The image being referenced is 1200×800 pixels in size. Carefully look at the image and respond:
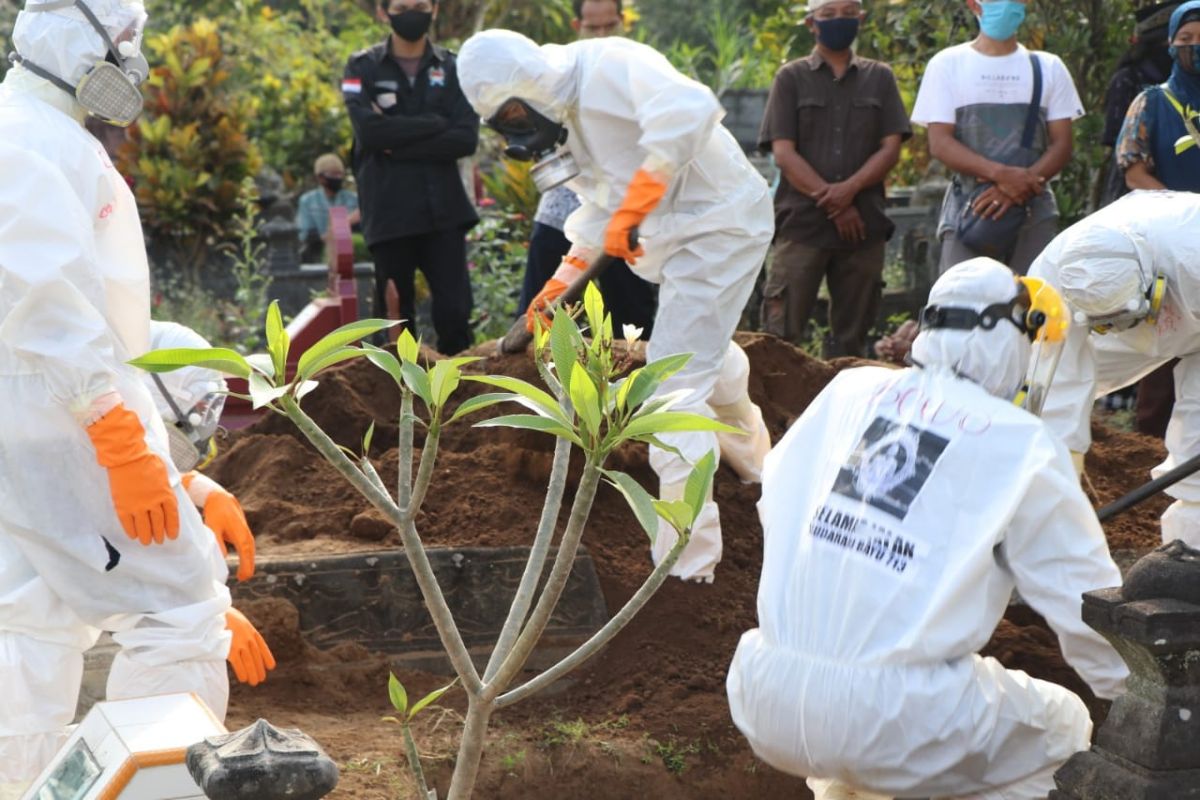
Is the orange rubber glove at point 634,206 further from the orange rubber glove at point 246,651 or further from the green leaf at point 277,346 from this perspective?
the green leaf at point 277,346

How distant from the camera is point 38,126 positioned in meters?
3.84

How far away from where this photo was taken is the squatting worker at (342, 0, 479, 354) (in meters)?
7.42

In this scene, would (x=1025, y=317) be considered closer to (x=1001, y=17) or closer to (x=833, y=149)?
(x=1001, y=17)

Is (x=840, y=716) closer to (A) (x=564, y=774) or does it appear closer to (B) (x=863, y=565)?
(B) (x=863, y=565)

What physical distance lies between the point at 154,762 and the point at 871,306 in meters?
5.63

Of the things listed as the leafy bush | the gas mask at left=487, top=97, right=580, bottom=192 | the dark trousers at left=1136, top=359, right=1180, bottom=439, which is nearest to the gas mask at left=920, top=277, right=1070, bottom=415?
the gas mask at left=487, top=97, right=580, bottom=192

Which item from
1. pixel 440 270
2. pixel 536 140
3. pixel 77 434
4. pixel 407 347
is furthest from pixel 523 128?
pixel 407 347

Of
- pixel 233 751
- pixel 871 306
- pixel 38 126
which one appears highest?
pixel 38 126

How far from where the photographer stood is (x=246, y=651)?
4.31 m

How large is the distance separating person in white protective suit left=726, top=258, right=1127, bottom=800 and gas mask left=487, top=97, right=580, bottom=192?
218cm

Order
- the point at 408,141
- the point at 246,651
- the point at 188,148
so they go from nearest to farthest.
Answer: the point at 246,651 < the point at 408,141 < the point at 188,148

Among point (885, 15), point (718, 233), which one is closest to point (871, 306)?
point (718, 233)

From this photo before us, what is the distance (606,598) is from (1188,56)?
3.04m

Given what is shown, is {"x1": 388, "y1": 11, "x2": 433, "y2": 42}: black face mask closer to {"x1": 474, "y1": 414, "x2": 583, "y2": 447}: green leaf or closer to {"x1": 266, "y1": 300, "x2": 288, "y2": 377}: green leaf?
{"x1": 266, "y1": 300, "x2": 288, "y2": 377}: green leaf
